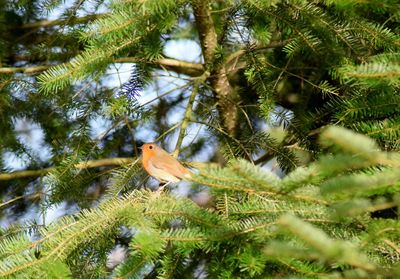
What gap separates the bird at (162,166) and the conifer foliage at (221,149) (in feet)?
0.23

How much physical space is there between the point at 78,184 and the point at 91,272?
0.66 meters

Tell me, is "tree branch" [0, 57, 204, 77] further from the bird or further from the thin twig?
the bird

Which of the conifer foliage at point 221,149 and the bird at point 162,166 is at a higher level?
the conifer foliage at point 221,149

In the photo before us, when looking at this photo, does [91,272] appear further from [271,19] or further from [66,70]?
[271,19]

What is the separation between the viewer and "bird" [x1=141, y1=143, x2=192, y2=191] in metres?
2.63

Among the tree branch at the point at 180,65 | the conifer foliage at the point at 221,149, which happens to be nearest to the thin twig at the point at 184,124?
the conifer foliage at the point at 221,149

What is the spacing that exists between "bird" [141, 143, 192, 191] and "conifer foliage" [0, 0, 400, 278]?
7 cm

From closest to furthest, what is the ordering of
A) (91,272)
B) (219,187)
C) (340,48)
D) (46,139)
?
(219,187), (91,272), (340,48), (46,139)

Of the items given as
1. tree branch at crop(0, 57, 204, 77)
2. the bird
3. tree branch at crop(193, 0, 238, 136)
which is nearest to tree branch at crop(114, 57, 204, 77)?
tree branch at crop(0, 57, 204, 77)

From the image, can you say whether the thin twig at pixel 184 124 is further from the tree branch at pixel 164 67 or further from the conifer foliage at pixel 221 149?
the tree branch at pixel 164 67

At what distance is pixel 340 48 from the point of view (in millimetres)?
2273

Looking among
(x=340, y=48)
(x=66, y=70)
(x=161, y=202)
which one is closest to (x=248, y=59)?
(x=340, y=48)

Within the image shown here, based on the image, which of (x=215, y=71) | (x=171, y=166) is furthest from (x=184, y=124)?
(x=215, y=71)

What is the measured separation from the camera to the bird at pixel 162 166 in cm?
263
